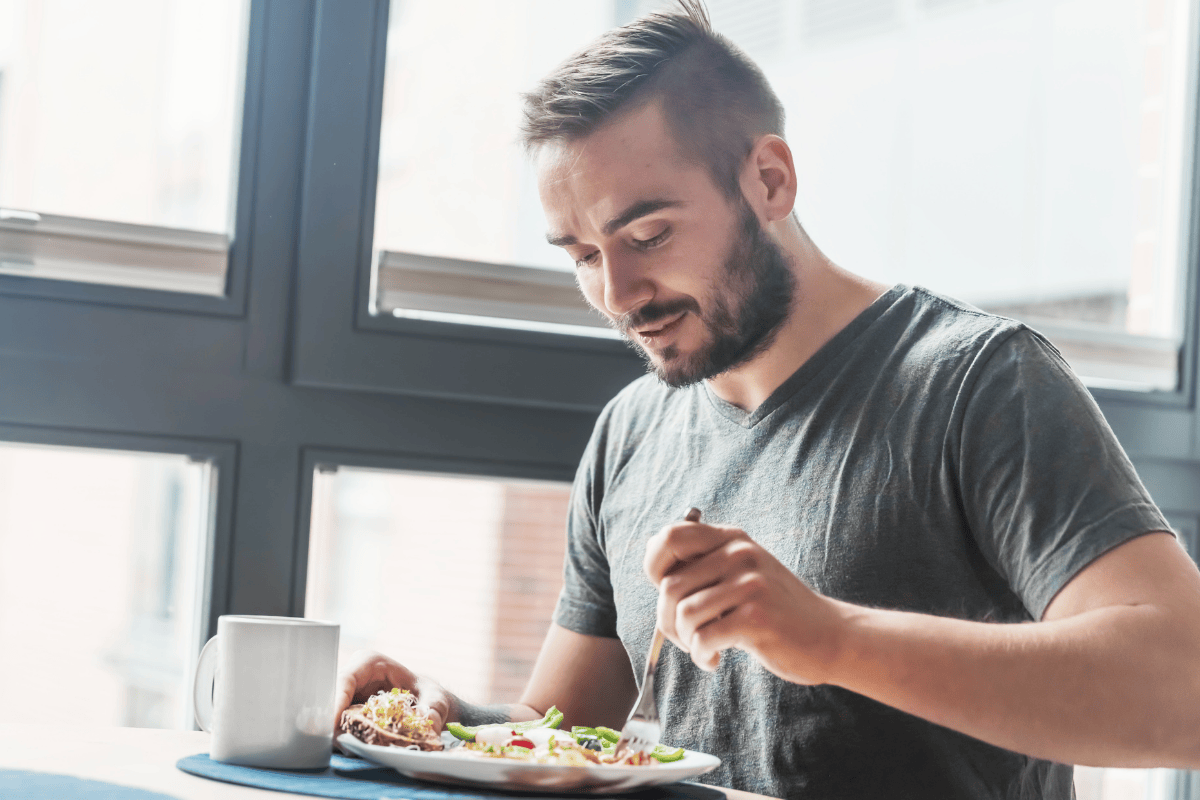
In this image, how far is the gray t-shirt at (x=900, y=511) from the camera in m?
1.02

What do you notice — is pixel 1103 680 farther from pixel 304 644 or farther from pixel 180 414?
pixel 180 414

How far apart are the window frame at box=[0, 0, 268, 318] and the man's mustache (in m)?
0.58

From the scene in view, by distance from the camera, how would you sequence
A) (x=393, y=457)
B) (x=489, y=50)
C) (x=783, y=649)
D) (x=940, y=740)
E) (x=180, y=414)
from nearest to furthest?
(x=783, y=649), (x=940, y=740), (x=180, y=414), (x=393, y=457), (x=489, y=50)

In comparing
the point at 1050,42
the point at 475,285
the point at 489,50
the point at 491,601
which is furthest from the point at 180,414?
the point at 1050,42

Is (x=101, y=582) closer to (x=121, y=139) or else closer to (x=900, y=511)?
(x=121, y=139)

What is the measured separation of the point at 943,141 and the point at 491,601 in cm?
106

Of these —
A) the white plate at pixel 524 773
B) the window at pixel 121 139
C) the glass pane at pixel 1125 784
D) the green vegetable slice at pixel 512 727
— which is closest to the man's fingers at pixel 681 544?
the white plate at pixel 524 773

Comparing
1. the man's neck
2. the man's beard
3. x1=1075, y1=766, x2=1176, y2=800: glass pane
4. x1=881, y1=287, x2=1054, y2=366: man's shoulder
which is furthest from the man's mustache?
x1=1075, y1=766, x2=1176, y2=800: glass pane

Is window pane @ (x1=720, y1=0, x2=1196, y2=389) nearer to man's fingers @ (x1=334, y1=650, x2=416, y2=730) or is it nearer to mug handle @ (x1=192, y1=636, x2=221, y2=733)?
man's fingers @ (x1=334, y1=650, x2=416, y2=730)

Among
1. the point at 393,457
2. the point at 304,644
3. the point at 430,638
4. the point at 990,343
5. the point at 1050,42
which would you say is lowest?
the point at 430,638

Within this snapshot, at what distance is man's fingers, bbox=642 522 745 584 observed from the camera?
2.87ft

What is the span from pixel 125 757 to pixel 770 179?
871 millimetres

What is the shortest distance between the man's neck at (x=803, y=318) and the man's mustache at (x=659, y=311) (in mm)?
104

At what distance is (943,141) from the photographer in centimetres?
191
